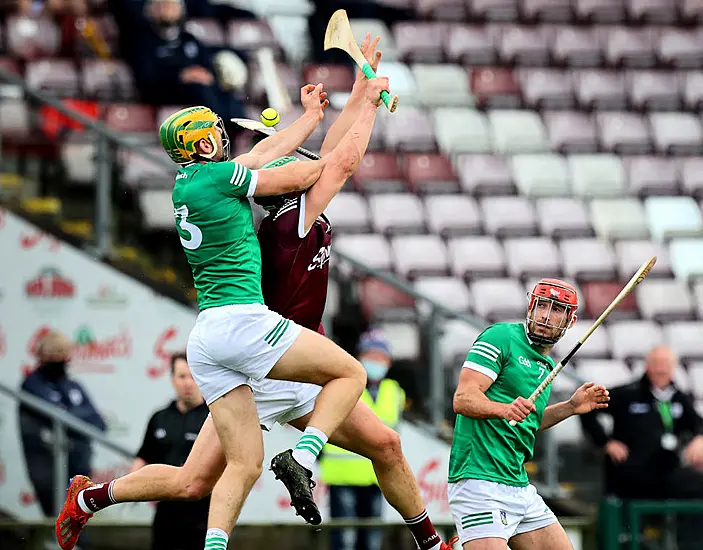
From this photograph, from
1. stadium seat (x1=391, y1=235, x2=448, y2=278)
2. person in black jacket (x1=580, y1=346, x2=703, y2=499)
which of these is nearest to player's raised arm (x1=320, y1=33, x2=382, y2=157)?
person in black jacket (x1=580, y1=346, x2=703, y2=499)

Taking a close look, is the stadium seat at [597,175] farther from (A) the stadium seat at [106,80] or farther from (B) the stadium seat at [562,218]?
(A) the stadium seat at [106,80]

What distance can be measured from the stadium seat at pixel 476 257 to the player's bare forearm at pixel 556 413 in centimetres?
545

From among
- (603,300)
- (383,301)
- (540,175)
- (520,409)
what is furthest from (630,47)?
(520,409)

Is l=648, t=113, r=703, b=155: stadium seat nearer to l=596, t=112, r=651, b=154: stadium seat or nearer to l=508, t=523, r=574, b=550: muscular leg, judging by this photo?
l=596, t=112, r=651, b=154: stadium seat

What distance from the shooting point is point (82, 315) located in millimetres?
11195

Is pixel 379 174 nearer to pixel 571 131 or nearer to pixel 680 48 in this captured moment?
pixel 571 131

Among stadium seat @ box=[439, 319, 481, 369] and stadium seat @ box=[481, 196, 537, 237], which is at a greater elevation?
stadium seat @ box=[481, 196, 537, 237]

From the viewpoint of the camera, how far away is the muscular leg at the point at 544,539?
7098mm

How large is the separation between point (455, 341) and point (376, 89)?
459cm

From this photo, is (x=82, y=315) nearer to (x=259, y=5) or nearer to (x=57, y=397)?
(x=57, y=397)

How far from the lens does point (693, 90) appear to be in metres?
15.6

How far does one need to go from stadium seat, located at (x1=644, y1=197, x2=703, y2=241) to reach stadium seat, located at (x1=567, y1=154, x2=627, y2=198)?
0.36m

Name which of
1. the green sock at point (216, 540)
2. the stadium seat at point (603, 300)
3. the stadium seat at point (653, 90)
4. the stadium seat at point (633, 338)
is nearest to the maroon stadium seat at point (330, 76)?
the stadium seat at point (603, 300)

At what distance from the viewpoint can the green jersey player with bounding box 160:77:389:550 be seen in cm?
632
